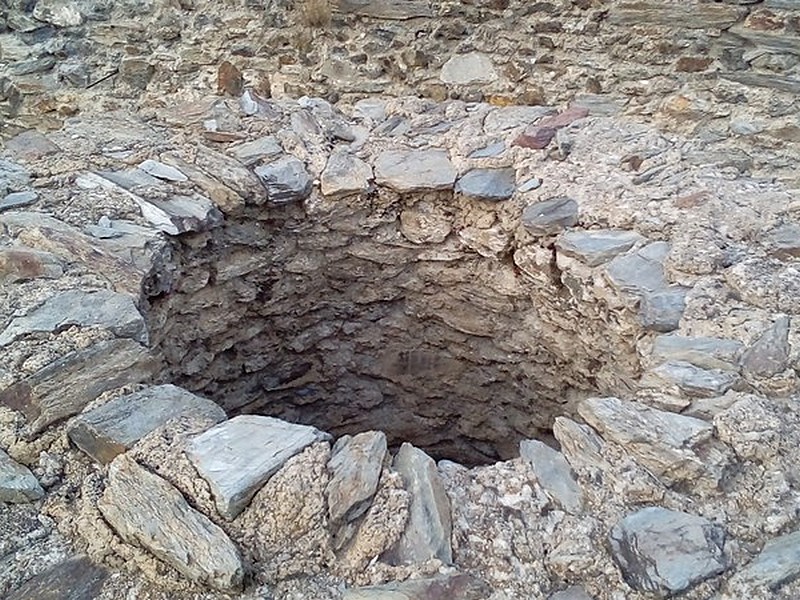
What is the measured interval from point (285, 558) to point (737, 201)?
5.89 feet

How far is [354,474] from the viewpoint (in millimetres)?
1619

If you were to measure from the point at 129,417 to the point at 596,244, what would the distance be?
1458 millimetres

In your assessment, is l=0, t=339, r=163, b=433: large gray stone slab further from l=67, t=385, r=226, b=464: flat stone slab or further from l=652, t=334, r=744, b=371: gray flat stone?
l=652, t=334, r=744, b=371: gray flat stone

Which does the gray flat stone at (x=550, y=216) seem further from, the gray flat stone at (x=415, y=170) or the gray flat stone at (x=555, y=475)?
the gray flat stone at (x=555, y=475)

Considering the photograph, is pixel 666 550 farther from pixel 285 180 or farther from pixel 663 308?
pixel 285 180

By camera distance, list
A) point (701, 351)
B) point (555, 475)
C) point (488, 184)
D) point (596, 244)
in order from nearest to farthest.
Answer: point (555, 475)
point (701, 351)
point (596, 244)
point (488, 184)

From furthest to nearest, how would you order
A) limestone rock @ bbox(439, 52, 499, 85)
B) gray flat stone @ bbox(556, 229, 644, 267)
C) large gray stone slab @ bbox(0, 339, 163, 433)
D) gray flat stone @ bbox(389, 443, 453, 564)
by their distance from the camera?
limestone rock @ bbox(439, 52, 499, 85) → gray flat stone @ bbox(556, 229, 644, 267) → large gray stone slab @ bbox(0, 339, 163, 433) → gray flat stone @ bbox(389, 443, 453, 564)

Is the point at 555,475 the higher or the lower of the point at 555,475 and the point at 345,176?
the lower

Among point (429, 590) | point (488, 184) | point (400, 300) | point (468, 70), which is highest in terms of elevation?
point (468, 70)

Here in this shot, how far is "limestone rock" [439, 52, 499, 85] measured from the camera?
326 centimetres

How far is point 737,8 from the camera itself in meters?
2.85

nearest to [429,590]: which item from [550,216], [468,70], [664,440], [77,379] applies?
[664,440]

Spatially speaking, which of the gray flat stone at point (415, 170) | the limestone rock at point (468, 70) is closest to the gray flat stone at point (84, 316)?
the gray flat stone at point (415, 170)

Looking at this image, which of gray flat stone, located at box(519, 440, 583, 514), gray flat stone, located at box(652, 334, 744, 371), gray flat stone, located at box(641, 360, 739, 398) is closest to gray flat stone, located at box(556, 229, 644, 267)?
gray flat stone, located at box(652, 334, 744, 371)
